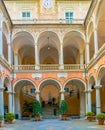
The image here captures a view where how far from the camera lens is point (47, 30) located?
2959cm

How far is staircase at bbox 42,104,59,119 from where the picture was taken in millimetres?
34256

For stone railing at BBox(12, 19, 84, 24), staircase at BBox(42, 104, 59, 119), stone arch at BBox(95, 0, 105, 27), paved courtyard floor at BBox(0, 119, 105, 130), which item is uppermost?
stone railing at BBox(12, 19, 84, 24)

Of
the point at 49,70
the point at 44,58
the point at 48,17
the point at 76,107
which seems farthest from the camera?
the point at 44,58

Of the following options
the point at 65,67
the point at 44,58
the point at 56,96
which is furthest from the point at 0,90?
the point at 56,96

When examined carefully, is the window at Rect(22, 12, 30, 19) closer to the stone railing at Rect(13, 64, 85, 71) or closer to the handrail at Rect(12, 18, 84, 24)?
the handrail at Rect(12, 18, 84, 24)

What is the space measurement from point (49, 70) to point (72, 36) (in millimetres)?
4814

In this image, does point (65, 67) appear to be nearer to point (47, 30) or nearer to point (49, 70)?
point (49, 70)

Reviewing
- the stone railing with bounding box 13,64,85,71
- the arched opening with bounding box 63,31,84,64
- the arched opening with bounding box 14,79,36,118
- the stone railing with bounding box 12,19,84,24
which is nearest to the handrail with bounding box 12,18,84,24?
the stone railing with bounding box 12,19,84,24

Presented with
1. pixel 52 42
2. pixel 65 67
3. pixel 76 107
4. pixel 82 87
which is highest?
pixel 52 42

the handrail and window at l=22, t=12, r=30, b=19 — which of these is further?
window at l=22, t=12, r=30, b=19

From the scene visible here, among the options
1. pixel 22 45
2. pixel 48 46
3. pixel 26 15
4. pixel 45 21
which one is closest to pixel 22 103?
pixel 22 45

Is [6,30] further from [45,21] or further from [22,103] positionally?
[22,103]

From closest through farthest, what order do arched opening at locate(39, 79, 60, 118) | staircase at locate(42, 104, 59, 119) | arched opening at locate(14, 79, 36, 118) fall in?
arched opening at locate(14, 79, 36, 118) → staircase at locate(42, 104, 59, 119) → arched opening at locate(39, 79, 60, 118)

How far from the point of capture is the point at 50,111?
117ft
